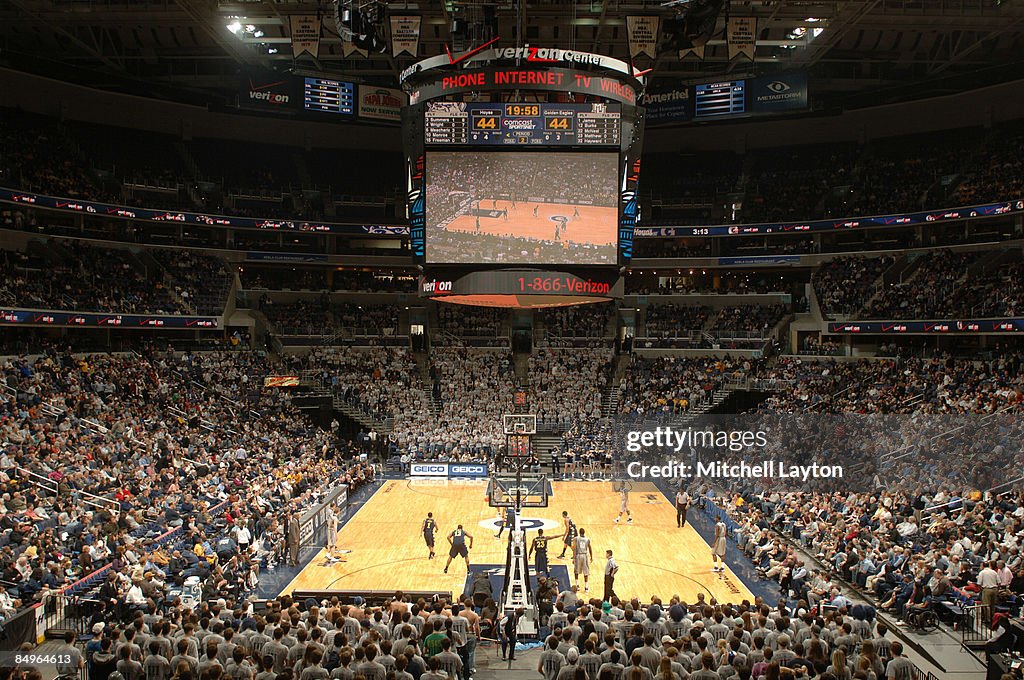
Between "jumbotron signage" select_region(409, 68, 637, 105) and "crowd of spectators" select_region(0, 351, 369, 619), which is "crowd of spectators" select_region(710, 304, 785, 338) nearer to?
"crowd of spectators" select_region(0, 351, 369, 619)

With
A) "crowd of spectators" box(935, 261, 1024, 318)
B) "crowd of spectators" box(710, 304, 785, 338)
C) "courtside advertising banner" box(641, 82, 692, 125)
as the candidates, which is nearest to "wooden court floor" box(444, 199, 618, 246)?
"courtside advertising banner" box(641, 82, 692, 125)

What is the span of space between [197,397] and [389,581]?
713 inches

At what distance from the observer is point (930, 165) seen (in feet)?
140

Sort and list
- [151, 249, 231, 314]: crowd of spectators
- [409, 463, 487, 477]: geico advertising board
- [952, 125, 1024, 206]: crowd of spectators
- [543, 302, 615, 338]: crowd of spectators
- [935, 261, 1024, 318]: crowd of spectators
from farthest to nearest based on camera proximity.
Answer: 1. [543, 302, 615, 338]: crowd of spectators
2. [151, 249, 231, 314]: crowd of spectators
3. [952, 125, 1024, 206]: crowd of spectators
4. [409, 463, 487, 477]: geico advertising board
5. [935, 261, 1024, 318]: crowd of spectators

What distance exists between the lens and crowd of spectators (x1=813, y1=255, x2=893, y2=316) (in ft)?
134

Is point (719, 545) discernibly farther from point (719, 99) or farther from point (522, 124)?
point (719, 99)

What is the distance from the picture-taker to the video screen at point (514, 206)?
69.8 ft

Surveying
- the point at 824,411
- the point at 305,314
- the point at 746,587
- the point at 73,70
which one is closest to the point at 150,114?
the point at 73,70

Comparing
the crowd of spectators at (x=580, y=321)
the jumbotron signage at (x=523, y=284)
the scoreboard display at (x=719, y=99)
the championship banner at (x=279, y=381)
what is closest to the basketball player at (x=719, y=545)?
the jumbotron signage at (x=523, y=284)

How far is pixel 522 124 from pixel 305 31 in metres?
10.1

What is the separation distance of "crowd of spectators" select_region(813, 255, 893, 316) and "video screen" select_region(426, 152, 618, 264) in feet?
79.0

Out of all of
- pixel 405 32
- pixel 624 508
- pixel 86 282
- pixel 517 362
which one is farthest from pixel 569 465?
pixel 86 282

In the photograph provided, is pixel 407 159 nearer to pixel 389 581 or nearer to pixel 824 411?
pixel 389 581

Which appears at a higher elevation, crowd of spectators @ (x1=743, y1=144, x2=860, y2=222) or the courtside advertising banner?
the courtside advertising banner
